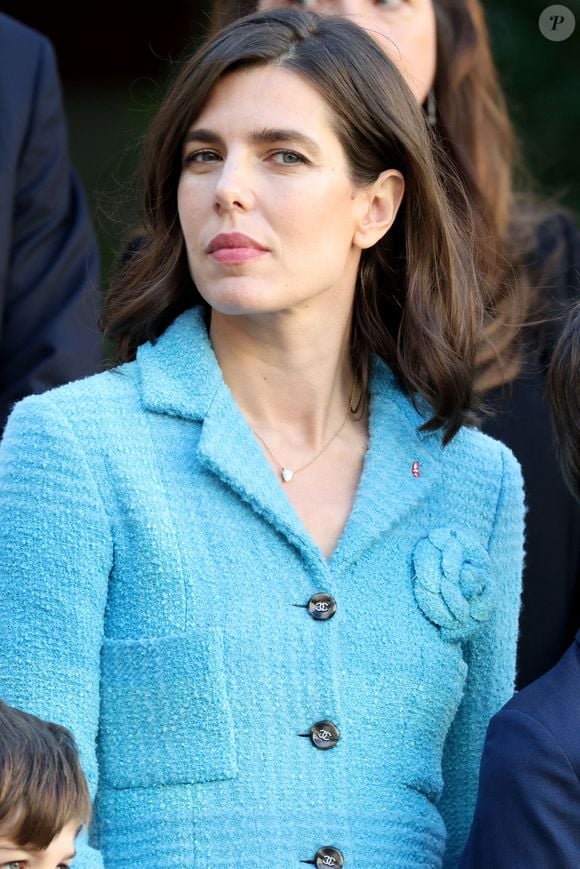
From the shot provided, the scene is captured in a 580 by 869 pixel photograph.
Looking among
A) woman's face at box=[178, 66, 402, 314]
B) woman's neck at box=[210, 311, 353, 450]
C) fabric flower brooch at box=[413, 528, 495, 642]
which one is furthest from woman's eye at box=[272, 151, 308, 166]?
fabric flower brooch at box=[413, 528, 495, 642]

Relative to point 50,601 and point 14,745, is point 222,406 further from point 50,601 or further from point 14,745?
point 14,745

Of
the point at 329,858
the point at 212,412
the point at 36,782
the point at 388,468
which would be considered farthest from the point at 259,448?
the point at 36,782

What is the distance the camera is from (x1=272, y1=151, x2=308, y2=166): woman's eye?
266cm

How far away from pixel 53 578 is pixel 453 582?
629 mm

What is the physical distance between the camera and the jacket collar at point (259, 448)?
2.61 meters

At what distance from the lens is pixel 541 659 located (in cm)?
360

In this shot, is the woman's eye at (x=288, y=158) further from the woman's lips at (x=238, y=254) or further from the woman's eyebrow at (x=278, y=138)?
the woman's lips at (x=238, y=254)

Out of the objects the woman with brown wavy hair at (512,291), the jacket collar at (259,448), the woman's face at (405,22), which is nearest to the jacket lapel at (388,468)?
the jacket collar at (259,448)

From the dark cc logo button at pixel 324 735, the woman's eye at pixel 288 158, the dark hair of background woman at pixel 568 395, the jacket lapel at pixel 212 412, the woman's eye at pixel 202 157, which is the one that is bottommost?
the dark cc logo button at pixel 324 735

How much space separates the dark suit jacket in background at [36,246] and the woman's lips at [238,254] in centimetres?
104

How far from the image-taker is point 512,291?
3.56 meters

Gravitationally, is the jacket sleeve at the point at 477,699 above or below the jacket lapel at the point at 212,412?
below

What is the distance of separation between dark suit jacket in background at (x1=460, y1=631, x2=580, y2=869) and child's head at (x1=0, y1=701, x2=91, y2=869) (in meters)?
0.55

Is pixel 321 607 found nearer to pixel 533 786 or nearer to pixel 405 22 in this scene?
pixel 533 786
